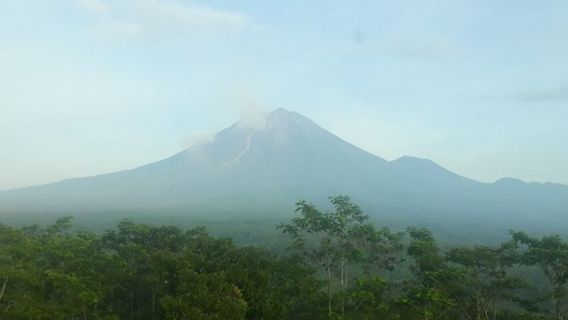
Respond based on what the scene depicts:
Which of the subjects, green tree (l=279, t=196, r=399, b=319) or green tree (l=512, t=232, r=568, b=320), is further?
green tree (l=279, t=196, r=399, b=319)

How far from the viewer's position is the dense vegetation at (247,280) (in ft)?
53.9

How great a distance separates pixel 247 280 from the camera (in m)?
17.1

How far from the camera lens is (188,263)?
1806cm

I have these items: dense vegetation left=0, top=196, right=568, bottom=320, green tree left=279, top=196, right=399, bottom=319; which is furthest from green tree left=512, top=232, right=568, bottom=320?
green tree left=279, top=196, right=399, bottom=319

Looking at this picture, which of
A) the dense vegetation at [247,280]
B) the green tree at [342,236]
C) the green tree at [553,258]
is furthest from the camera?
the green tree at [342,236]

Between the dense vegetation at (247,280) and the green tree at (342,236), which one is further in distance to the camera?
the green tree at (342,236)

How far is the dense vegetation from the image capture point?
53.9ft

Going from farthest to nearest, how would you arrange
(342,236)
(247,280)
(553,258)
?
1. (342,236)
2. (553,258)
3. (247,280)

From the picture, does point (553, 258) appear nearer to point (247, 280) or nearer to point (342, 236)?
point (342, 236)

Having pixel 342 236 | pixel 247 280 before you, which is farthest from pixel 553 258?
pixel 247 280

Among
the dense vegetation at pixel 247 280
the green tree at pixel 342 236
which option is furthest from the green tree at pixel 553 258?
the green tree at pixel 342 236

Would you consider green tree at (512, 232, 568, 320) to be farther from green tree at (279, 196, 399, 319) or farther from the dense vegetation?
green tree at (279, 196, 399, 319)

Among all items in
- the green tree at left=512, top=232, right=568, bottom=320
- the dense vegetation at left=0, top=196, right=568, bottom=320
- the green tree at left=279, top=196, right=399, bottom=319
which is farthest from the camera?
the green tree at left=279, top=196, right=399, bottom=319

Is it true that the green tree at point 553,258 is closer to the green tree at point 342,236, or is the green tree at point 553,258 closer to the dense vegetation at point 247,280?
the dense vegetation at point 247,280
